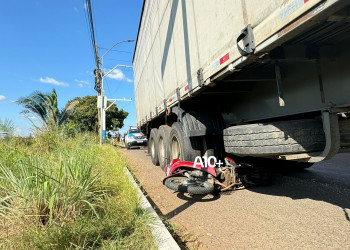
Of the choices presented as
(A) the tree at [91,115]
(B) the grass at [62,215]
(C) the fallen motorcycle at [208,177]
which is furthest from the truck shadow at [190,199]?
(A) the tree at [91,115]

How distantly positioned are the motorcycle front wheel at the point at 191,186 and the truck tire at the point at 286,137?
3.48 ft

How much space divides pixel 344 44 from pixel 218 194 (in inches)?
106

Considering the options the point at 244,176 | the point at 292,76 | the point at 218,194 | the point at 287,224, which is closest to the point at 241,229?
the point at 287,224

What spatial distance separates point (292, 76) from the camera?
9.11 feet

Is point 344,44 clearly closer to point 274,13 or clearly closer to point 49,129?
point 274,13

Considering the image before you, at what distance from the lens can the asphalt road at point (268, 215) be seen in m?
2.14

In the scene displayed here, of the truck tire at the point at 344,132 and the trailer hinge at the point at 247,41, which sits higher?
the trailer hinge at the point at 247,41

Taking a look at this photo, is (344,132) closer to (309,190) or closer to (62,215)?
(309,190)

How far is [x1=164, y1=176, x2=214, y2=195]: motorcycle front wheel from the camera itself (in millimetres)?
3258

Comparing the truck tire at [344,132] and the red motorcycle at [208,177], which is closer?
the truck tire at [344,132]

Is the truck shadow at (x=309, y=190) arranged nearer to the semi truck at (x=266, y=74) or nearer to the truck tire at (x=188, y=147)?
the semi truck at (x=266, y=74)

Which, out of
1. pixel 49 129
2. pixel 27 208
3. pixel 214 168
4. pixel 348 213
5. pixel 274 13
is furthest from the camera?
pixel 49 129

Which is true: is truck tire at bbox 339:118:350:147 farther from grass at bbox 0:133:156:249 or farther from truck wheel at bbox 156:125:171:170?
truck wheel at bbox 156:125:171:170

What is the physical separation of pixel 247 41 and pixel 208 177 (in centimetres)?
228
